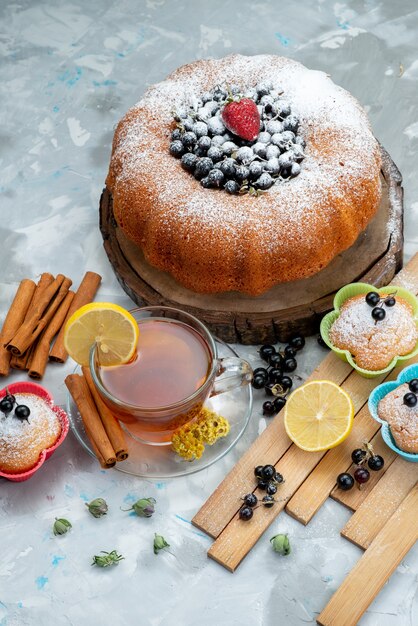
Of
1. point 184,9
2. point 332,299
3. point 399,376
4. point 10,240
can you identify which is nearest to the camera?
point 399,376

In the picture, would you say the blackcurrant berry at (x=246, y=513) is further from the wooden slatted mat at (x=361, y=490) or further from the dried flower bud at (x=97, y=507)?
the dried flower bud at (x=97, y=507)

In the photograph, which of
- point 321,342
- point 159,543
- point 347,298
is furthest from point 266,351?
point 159,543

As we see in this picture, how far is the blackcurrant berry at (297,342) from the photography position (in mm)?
3377

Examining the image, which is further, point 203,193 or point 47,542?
point 203,193

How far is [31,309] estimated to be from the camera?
3559mm

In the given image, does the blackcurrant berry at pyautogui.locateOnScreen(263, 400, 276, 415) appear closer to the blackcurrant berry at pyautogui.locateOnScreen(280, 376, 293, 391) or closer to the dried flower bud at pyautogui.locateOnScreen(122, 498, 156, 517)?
the blackcurrant berry at pyautogui.locateOnScreen(280, 376, 293, 391)

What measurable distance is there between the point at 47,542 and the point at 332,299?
127 centimetres

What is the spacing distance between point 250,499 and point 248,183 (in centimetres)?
106

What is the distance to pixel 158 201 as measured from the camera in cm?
331

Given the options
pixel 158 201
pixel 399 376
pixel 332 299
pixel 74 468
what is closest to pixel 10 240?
pixel 158 201

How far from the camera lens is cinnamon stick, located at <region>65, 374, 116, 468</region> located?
304cm

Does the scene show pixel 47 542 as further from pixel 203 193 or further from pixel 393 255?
pixel 393 255

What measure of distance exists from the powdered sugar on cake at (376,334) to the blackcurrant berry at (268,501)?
22.0 inches

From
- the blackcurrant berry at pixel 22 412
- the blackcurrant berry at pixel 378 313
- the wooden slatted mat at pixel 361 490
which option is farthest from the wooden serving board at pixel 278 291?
the blackcurrant berry at pixel 22 412
